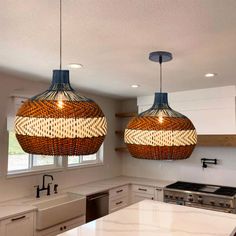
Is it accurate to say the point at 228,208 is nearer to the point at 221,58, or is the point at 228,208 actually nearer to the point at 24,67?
the point at 221,58

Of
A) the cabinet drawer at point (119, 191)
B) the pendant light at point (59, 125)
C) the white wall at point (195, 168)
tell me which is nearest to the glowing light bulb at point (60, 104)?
the pendant light at point (59, 125)

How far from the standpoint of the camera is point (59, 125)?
38.6 inches

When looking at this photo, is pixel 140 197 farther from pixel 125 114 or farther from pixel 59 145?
A: pixel 59 145

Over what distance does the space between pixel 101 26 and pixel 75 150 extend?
1013mm

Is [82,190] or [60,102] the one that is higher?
[60,102]

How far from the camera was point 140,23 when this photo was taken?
1646 mm

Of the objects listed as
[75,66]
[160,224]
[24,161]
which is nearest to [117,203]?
[24,161]

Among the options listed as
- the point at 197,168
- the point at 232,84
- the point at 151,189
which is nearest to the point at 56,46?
the point at 232,84

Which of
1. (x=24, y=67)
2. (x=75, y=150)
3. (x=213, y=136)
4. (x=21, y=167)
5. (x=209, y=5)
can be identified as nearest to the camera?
(x=75, y=150)

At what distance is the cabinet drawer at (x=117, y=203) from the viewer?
4.16m

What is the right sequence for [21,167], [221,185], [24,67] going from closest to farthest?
[24,67] → [21,167] → [221,185]

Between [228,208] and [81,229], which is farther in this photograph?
[228,208]

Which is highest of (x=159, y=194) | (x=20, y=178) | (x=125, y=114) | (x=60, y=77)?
(x=125, y=114)

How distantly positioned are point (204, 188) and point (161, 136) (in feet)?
9.34
